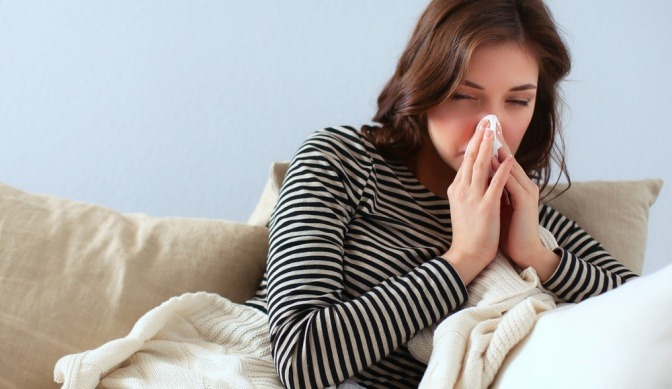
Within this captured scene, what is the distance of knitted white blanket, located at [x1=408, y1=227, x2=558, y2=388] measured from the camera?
99cm

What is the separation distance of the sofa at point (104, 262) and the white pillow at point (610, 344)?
1.95 feet

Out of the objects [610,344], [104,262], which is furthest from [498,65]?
[104,262]

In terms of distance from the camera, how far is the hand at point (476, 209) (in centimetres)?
120

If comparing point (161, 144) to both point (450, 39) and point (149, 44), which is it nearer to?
point (149, 44)

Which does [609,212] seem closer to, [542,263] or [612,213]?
[612,213]

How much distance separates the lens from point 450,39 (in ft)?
4.14

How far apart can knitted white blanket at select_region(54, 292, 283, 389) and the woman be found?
6 cm

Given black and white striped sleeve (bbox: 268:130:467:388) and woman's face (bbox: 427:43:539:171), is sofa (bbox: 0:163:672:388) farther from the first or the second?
woman's face (bbox: 427:43:539:171)

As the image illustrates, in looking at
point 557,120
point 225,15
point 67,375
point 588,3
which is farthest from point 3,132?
point 588,3

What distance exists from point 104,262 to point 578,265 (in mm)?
735

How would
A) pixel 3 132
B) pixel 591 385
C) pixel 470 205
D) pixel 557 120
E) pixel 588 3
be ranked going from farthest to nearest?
pixel 588 3
pixel 3 132
pixel 557 120
pixel 470 205
pixel 591 385

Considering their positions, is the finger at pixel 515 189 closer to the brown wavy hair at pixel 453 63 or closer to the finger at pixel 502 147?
the finger at pixel 502 147

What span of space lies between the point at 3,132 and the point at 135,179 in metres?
0.28

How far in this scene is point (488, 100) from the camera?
1.26 metres
